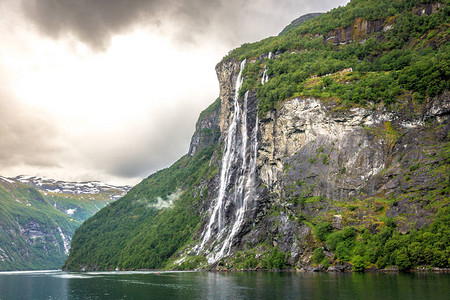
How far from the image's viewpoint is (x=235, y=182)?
123 metres

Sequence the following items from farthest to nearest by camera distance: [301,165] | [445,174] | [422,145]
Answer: [301,165], [422,145], [445,174]

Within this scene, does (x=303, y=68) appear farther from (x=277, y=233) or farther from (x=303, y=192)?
(x=277, y=233)

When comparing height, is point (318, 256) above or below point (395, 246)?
below

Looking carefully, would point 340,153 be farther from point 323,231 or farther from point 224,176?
point 224,176

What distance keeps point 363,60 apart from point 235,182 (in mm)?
58083

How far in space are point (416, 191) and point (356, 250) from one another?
16.9 meters

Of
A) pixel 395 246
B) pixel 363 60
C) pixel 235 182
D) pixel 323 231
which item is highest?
pixel 363 60

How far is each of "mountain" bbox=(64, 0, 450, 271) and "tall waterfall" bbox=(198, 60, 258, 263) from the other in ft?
1.64

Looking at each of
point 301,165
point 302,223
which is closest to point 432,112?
point 301,165

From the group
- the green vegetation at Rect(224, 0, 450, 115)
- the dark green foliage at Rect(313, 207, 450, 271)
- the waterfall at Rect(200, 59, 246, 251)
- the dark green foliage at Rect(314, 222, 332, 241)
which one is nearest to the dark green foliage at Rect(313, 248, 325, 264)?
the dark green foliage at Rect(313, 207, 450, 271)

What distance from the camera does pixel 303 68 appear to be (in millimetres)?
117312

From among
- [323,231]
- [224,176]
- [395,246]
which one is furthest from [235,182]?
[395,246]

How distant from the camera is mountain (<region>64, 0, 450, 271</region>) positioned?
69188mm

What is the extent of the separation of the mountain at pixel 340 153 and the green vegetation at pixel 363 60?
0.39 m
